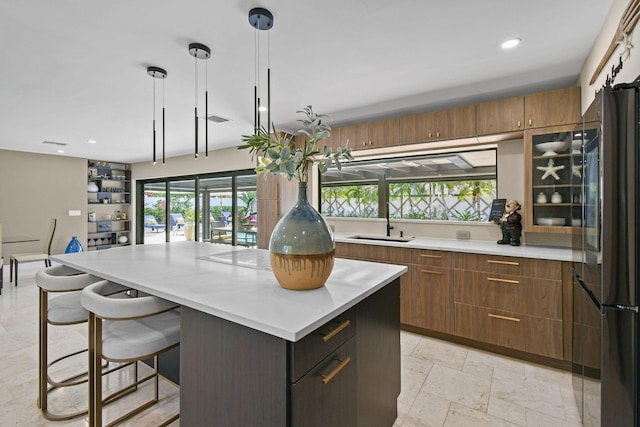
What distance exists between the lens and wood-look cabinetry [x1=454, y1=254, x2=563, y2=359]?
8.18ft

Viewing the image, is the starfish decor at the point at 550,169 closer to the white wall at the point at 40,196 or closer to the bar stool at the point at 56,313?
the bar stool at the point at 56,313

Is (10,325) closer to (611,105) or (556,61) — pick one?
(611,105)

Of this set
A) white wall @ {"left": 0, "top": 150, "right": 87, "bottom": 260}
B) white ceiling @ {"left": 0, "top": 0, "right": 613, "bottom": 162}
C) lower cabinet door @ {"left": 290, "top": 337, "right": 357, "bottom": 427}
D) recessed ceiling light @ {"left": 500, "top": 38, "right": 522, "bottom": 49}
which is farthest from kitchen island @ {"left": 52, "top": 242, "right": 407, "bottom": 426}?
white wall @ {"left": 0, "top": 150, "right": 87, "bottom": 260}

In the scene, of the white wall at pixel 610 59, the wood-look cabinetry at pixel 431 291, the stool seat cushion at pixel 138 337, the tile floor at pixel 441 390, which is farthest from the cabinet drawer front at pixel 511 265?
the stool seat cushion at pixel 138 337

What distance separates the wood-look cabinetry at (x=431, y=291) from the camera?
296 cm

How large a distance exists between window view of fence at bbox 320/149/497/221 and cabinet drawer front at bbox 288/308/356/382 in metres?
2.79

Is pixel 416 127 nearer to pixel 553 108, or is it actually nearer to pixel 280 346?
pixel 553 108

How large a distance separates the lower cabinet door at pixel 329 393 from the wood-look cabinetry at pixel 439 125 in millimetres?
2585

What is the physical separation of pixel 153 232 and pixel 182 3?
24.7 feet

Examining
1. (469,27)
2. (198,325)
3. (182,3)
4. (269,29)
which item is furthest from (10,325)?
(469,27)

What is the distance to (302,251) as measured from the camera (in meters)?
1.34

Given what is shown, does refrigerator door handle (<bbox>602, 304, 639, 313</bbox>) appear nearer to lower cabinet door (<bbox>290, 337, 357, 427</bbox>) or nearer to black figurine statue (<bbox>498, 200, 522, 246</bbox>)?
lower cabinet door (<bbox>290, 337, 357, 427</bbox>)

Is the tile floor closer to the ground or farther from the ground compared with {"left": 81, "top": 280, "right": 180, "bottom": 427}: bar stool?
closer to the ground

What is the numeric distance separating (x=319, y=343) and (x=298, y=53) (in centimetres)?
210
